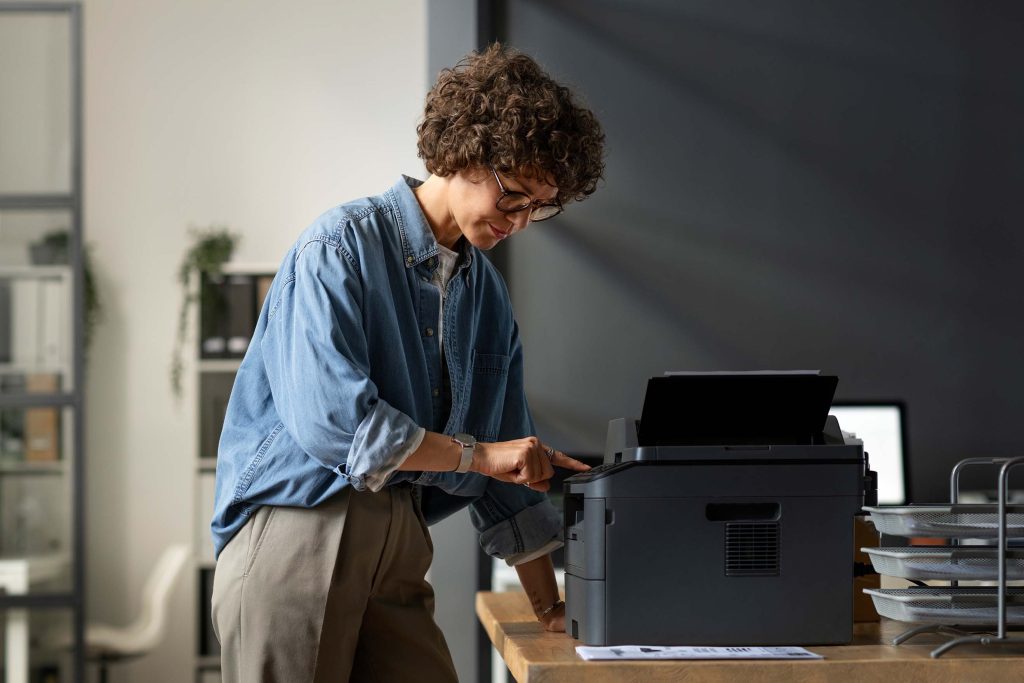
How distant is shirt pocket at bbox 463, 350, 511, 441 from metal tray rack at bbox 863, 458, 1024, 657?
546mm

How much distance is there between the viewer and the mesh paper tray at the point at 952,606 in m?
1.23

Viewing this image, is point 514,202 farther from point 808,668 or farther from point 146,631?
point 146,631

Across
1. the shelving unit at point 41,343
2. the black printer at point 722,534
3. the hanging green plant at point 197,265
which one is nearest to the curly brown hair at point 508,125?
the black printer at point 722,534

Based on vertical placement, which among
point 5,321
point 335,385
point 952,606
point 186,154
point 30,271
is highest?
point 186,154

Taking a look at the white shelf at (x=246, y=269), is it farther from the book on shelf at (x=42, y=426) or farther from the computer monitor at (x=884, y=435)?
the computer monitor at (x=884, y=435)

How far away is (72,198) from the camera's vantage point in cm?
374

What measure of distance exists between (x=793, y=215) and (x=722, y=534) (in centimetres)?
252

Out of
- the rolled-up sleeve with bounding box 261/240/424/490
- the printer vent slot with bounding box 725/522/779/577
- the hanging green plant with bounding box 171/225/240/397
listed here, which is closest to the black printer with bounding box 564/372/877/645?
the printer vent slot with bounding box 725/522/779/577

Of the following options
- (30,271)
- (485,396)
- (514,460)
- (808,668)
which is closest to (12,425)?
(30,271)

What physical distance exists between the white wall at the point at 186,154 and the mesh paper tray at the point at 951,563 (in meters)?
3.89

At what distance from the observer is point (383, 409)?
4.11 ft

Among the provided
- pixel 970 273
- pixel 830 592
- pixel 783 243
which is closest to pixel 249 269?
pixel 783 243

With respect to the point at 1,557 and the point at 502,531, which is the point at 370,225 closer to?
the point at 502,531

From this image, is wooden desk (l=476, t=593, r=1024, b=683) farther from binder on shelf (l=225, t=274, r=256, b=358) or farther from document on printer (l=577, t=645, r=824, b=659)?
binder on shelf (l=225, t=274, r=256, b=358)
